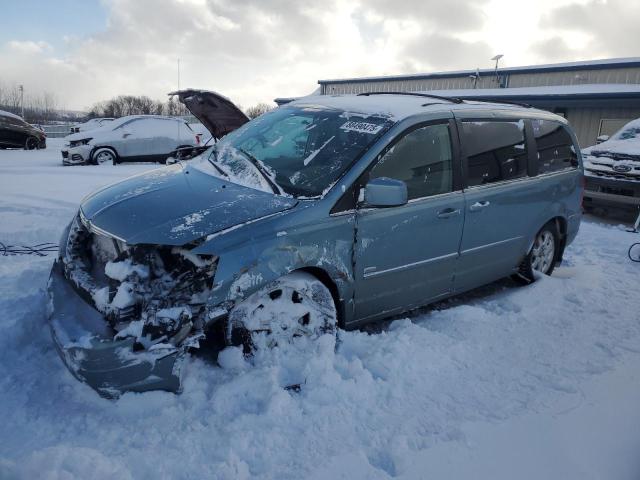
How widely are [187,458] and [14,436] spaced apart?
0.82m

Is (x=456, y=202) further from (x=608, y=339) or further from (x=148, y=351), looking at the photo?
(x=148, y=351)

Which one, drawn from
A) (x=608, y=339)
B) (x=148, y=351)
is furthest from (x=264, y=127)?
(x=608, y=339)

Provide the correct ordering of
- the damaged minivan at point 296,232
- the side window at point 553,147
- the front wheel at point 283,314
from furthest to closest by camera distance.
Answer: the side window at point 553,147, the front wheel at point 283,314, the damaged minivan at point 296,232

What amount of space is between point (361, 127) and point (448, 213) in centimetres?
91

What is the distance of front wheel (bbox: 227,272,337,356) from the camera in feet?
8.54

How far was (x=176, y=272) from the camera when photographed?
96.6 inches

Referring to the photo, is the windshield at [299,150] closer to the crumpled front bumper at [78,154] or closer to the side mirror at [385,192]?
the side mirror at [385,192]

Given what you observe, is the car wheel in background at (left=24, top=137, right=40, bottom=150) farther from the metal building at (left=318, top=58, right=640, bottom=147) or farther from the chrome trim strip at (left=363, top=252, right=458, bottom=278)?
the chrome trim strip at (left=363, top=252, right=458, bottom=278)

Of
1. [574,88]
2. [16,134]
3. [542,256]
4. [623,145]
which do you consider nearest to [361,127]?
[542,256]

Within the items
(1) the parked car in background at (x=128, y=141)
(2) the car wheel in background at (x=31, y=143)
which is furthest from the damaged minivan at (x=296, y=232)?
(2) the car wheel in background at (x=31, y=143)

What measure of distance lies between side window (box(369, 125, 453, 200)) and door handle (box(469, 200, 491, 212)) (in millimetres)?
286

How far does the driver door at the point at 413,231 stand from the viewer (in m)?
3.04

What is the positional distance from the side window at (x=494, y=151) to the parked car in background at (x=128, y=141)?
10.2m

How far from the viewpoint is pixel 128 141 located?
12391 mm
